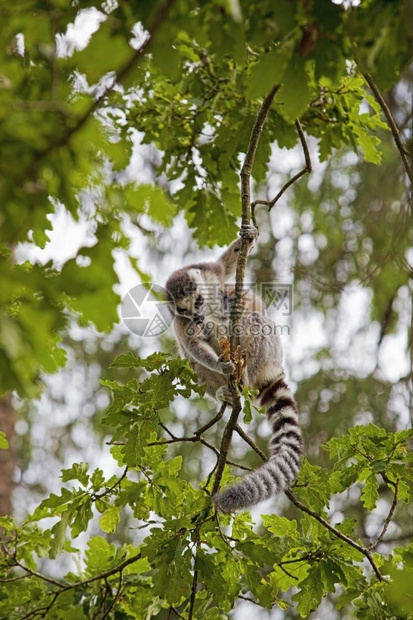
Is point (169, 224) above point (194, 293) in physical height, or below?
below

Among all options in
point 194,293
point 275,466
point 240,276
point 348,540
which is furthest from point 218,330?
point 348,540

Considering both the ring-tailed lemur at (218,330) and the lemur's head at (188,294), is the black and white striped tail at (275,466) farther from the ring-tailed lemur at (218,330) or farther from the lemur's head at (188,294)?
the lemur's head at (188,294)

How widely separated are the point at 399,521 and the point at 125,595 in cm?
492

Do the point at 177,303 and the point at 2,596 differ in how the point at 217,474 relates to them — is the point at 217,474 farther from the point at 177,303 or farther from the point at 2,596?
the point at 177,303

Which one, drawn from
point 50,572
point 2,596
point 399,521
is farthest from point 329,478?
point 50,572

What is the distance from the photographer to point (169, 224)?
188 centimetres

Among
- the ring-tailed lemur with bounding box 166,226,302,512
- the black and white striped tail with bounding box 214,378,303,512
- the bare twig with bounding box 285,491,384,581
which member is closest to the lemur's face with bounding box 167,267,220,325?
the ring-tailed lemur with bounding box 166,226,302,512

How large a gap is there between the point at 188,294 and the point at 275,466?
2485 mm

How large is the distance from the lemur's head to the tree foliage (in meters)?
1.09

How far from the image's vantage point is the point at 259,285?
273 inches

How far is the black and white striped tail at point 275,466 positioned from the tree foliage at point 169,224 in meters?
0.14

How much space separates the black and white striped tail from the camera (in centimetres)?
375

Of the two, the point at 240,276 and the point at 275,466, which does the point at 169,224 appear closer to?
the point at 240,276

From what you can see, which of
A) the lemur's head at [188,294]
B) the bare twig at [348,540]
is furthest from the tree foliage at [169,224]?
the lemur's head at [188,294]
